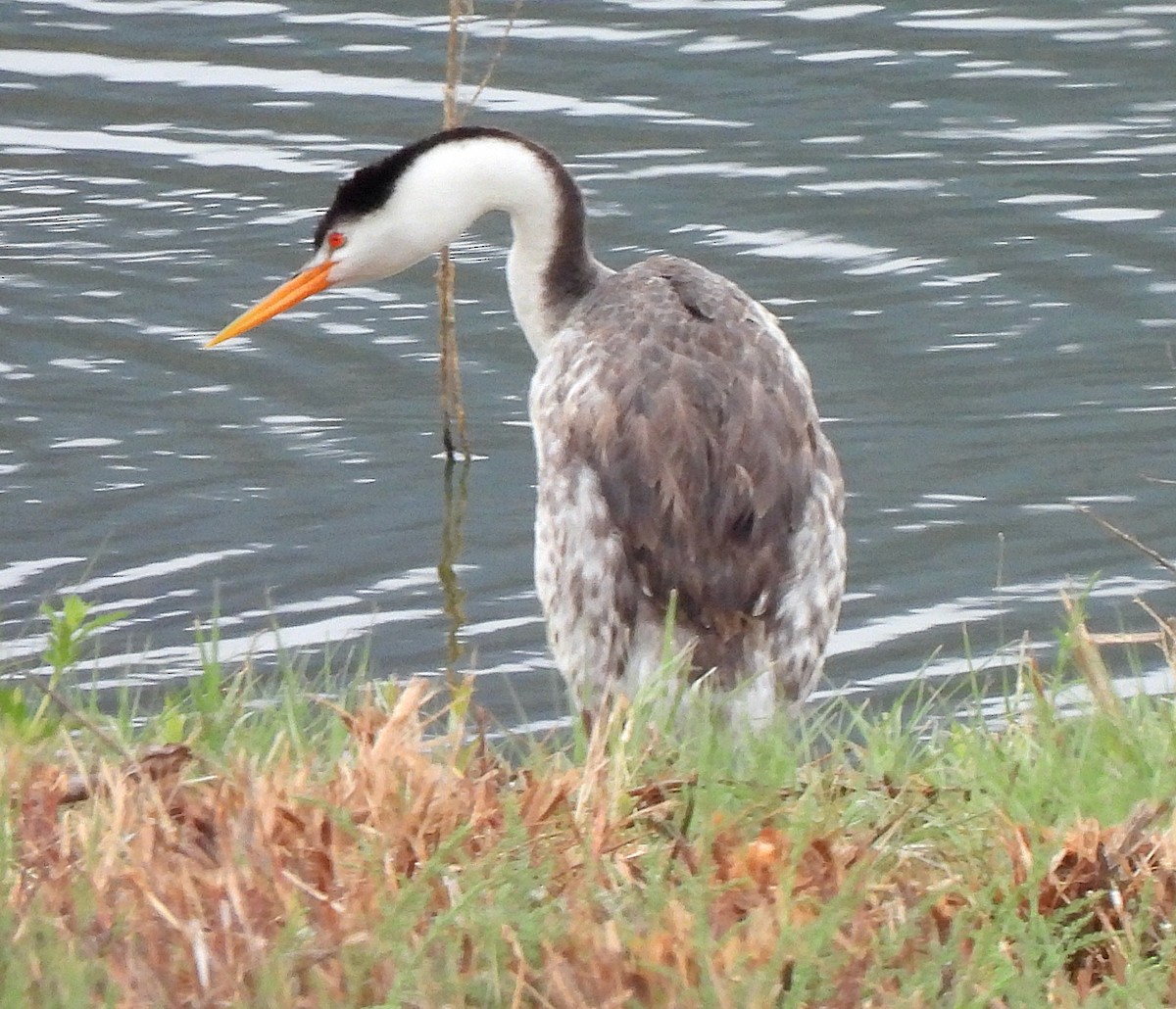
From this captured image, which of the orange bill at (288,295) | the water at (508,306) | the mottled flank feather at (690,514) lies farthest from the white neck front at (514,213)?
the water at (508,306)

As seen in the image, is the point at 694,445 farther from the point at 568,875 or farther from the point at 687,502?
the point at 568,875

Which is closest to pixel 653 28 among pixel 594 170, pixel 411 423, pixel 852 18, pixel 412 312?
pixel 852 18

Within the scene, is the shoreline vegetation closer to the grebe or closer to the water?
the grebe

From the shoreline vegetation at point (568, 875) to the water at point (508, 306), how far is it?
167 cm

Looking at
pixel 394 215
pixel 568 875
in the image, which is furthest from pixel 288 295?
pixel 568 875

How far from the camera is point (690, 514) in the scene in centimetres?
590

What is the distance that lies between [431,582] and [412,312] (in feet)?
8.84

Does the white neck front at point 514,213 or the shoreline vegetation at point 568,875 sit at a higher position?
the white neck front at point 514,213

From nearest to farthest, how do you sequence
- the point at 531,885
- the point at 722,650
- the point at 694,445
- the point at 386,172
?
the point at 531,885 < the point at 722,650 < the point at 694,445 < the point at 386,172

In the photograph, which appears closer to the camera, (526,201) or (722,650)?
(722,650)

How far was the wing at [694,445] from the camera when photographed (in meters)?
5.89

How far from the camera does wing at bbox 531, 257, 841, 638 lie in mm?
5895

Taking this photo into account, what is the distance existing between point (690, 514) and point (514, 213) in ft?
5.98

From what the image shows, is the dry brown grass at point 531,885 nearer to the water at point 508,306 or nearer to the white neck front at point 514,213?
the water at point 508,306
